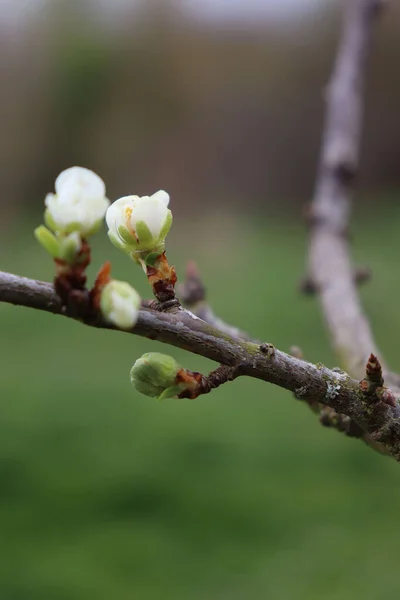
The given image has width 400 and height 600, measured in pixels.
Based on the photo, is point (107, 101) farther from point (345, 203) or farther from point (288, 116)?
point (345, 203)

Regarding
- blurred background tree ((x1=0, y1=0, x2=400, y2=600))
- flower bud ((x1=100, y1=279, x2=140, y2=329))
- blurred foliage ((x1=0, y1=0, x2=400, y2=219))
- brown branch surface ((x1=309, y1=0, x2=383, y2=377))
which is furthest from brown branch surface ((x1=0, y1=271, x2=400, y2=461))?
blurred foliage ((x1=0, y1=0, x2=400, y2=219))

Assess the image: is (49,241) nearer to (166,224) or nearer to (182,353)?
(166,224)

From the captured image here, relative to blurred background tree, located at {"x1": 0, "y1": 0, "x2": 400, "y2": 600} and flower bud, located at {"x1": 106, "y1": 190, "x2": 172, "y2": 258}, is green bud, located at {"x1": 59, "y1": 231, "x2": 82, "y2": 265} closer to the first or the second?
flower bud, located at {"x1": 106, "y1": 190, "x2": 172, "y2": 258}

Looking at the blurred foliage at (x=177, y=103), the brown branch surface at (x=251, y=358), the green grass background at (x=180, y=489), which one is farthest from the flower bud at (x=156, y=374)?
the blurred foliage at (x=177, y=103)

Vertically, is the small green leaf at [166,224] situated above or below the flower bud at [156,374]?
above

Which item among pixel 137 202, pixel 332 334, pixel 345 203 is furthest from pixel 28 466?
pixel 137 202

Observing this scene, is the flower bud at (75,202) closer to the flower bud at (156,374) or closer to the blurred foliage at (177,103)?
the flower bud at (156,374)
